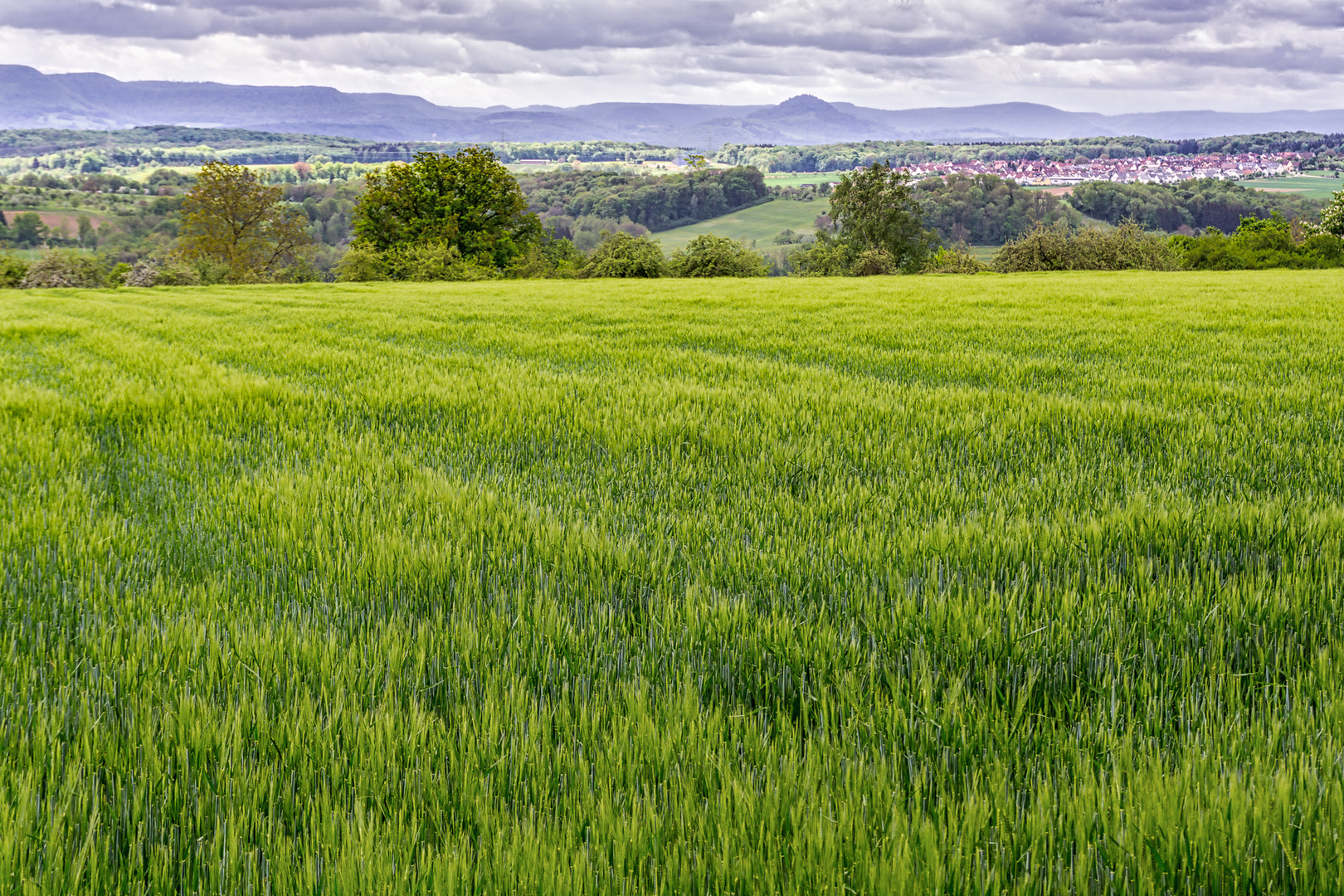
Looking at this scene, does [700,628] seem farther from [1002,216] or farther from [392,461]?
[1002,216]

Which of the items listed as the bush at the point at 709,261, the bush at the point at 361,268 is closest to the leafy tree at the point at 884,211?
the bush at the point at 709,261

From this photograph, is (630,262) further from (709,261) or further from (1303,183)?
(1303,183)

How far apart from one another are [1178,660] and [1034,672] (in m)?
0.51

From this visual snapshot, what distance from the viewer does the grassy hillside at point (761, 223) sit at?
14612cm

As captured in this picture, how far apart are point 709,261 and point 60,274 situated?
158ft

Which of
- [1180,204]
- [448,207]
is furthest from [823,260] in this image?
[1180,204]

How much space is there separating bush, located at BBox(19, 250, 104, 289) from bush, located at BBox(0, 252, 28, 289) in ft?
1.06

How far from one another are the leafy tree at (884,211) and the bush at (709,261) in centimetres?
3479

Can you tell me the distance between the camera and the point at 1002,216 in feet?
419

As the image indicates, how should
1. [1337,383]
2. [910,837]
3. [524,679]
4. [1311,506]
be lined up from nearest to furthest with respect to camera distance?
[910,837] → [524,679] → [1311,506] → [1337,383]

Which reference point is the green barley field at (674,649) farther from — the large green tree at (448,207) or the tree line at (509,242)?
the large green tree at (448,207)

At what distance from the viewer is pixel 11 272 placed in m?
53.7

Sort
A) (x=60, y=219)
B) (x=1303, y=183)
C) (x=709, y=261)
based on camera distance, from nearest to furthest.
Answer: (x=709, y=261) < (x=60, y=219) < (x=1303, y=183)

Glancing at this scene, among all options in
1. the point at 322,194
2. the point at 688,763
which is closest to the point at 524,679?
the point at 688,763
